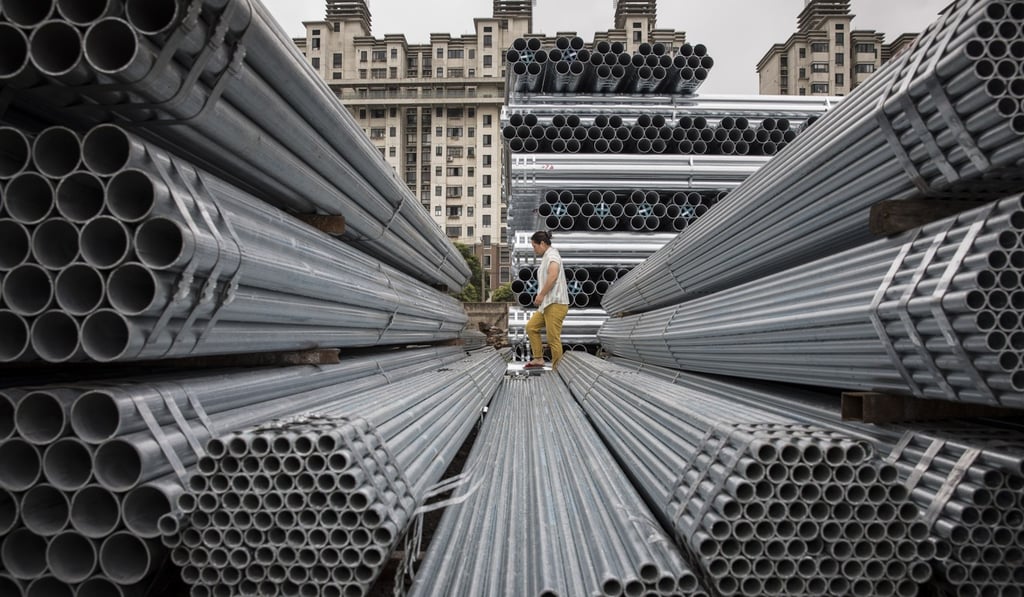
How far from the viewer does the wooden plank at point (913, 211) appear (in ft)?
7.72

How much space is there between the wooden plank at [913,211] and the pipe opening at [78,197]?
2926 millimetres

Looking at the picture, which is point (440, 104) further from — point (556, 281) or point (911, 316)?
point (911, 316)

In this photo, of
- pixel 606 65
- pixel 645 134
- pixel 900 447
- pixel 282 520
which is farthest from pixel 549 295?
pixel 282 520

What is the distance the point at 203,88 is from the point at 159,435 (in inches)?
48.0

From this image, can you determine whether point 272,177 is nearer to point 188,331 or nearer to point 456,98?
point 188,331

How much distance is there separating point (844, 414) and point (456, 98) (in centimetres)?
4839

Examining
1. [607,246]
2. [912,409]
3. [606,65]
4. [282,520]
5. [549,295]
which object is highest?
[606,65]

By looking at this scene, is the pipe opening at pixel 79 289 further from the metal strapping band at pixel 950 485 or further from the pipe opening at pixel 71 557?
the metal strapping band at pixel 950 485

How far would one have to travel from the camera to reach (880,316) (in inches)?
84.6

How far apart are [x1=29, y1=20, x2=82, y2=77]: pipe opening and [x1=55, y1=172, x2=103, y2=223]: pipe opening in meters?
0.30

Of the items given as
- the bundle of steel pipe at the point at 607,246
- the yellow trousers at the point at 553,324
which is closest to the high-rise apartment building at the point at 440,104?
the bundle of steel pipe at the point at 607,246

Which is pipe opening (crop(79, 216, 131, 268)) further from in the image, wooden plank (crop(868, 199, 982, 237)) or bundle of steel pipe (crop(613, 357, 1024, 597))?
wooden plank (crop(868, 199, 982, 237))

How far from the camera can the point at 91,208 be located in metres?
1.82

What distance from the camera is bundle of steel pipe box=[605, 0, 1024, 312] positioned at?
1.90m
